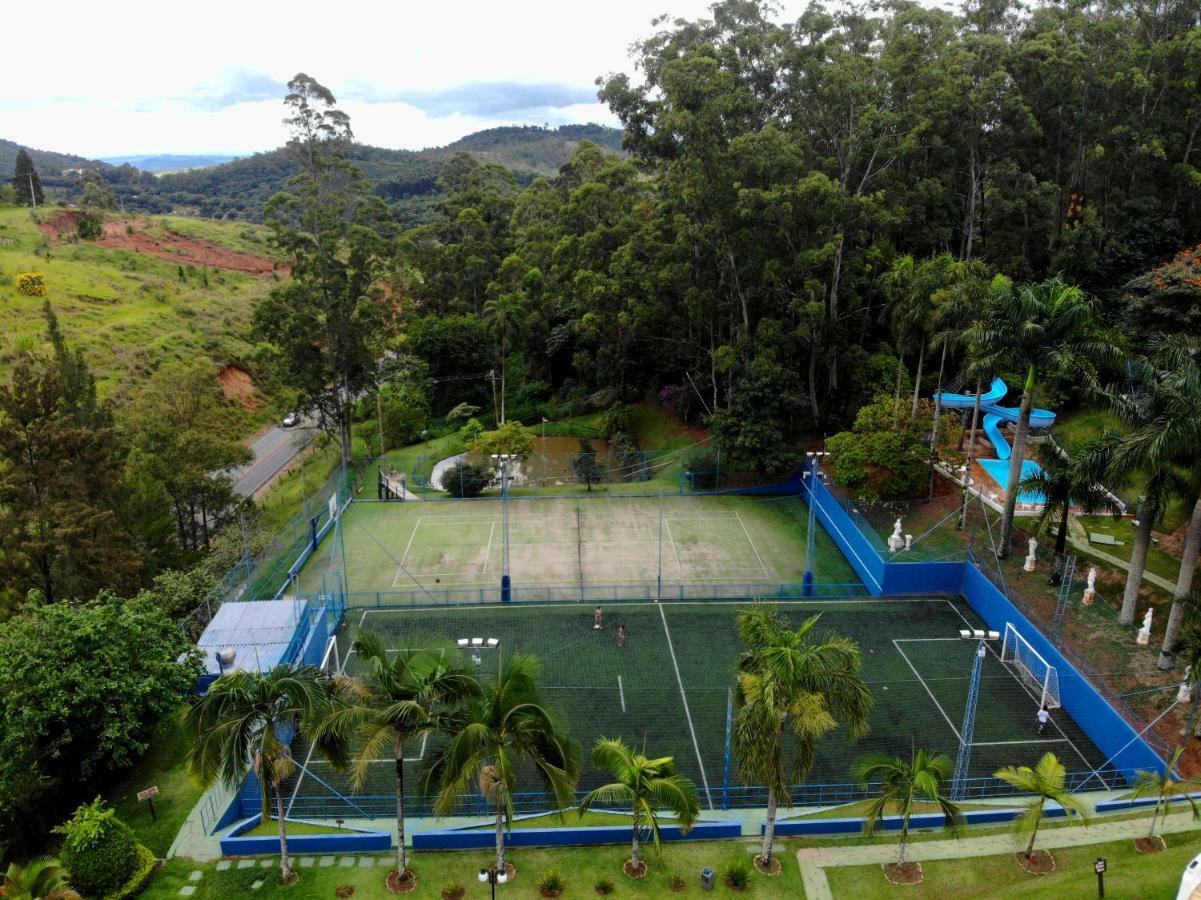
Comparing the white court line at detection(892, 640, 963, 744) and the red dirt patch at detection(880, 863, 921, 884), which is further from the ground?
the red dirt patch at detection(880, 863, 921, 884)

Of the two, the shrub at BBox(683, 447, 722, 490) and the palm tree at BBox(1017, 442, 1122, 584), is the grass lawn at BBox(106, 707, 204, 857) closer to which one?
the palm tree at BBox(1017, 442, 1122, 584)

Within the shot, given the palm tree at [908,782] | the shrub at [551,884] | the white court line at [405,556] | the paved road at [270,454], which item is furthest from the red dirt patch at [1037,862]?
the paved road at [270,454]

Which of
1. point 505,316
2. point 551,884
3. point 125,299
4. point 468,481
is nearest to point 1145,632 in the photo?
point 551,884

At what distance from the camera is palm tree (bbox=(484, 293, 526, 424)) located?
51.7m

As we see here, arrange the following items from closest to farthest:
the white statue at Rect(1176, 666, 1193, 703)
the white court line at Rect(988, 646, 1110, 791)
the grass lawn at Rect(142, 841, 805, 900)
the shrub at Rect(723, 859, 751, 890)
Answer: the grass lawn at Rect(142, 841, 805, 900) → the shrub at Rect(723, 859, 751, 890) → the white statue at Rect(1176, 666, 1193, 703) → the white court line at Rect(988, 646, 1110, 791)

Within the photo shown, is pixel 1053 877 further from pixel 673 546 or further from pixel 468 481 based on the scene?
pixel 468 481

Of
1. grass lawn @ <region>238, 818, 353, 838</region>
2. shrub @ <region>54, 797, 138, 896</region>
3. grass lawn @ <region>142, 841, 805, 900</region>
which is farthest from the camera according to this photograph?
grass lawn @ <region>238, 818, 353, 838</region>

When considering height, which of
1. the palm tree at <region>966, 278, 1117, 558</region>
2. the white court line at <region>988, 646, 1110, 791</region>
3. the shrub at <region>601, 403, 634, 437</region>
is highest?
the palm tree at <region>966, 278, 1117, 558</region>

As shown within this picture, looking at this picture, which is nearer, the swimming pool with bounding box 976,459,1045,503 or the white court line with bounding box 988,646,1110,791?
the white court line with bounding box 988,646,1110,791

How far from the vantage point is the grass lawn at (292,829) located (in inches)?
722

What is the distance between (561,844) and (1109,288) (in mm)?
38501

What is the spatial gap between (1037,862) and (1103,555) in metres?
14.8

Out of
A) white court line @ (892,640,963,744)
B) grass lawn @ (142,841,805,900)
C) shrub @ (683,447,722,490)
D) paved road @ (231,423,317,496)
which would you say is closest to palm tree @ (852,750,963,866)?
grass lawn @ (142,841,805,900)

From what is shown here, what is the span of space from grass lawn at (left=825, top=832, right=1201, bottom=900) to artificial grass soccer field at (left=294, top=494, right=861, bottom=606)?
13144 mm
